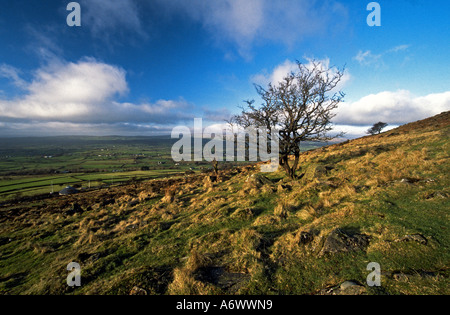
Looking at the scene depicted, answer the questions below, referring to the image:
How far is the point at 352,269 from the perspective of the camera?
17.1 ft

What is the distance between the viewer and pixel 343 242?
6.36 meters

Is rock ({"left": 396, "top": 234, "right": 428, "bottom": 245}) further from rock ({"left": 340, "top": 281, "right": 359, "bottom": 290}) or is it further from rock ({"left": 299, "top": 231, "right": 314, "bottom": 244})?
rock ({"left": 340, "top": 281, "right": 359, "bottom": 290})

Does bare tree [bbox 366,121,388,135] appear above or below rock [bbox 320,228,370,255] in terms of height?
above

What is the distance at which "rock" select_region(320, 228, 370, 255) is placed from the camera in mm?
6125

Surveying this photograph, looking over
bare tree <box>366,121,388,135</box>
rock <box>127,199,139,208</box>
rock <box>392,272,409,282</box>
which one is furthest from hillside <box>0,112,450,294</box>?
bare tree <box>366,121,388,135</box>

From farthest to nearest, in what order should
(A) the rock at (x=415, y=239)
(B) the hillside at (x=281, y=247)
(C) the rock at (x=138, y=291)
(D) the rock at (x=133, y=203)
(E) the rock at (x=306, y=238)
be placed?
(D) the rock at (x=133, y=203)
(E) the rock at (x=306, y=238)
(A) the rock at (x=415, y=239)
(C) the rock at (x=138, y=291)
(B) the hillside at (x=281, y=247)

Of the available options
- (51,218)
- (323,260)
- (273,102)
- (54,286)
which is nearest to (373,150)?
(273,102)

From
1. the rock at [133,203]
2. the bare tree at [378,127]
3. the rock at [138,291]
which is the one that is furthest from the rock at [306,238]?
the bare tree at [378,127]

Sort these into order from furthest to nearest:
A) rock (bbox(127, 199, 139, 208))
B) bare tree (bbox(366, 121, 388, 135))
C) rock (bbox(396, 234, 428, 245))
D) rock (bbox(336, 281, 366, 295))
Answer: bare tree (bbox(366, 121, 388, 135)) < rock (bbox(127, 199, 139, 208)) < rock (bbox(396, 234, 428, 245)) < rock (bbox(336, 281, 366, 295))

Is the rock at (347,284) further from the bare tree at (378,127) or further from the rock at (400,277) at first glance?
the bare tree at (378,127)

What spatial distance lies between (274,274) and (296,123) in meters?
13.3

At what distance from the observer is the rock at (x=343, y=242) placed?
6.12m

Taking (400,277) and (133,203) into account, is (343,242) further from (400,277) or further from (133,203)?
(133,203)

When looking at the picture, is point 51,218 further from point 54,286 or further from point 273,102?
point 273,102
